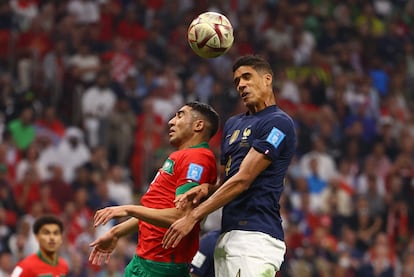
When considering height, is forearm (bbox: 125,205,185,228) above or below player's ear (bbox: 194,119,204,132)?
below

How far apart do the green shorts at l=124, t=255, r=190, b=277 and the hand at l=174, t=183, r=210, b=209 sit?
0.58 m

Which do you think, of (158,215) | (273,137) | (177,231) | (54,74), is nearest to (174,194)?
(158,215)

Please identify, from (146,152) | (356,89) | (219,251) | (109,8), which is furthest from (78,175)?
(219,251)

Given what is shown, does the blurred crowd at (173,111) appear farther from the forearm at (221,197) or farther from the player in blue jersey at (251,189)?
the forearm at (221,197)

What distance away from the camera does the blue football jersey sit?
7.12m

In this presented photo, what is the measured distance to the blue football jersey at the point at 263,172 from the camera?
7.12 m

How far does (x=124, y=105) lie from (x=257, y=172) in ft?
30.0

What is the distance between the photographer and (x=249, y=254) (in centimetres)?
705

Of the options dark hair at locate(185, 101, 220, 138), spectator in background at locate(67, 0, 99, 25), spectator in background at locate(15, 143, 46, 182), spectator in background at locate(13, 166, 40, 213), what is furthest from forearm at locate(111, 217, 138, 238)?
spectator in background at locate(67, 0, 99, 25)

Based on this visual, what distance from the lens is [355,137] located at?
1783 centimetres

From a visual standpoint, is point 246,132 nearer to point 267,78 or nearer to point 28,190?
point 267,78

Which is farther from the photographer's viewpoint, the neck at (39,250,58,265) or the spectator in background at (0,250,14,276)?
the spectator in background at (0,250,14,276)

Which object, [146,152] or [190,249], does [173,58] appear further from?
[190,249]

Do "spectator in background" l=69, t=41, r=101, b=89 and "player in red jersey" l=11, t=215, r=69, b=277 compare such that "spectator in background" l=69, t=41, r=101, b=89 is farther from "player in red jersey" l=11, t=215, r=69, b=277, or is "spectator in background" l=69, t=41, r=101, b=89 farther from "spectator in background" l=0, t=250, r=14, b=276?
"player in red jersey" l=11, t=215, r=69, b=277
